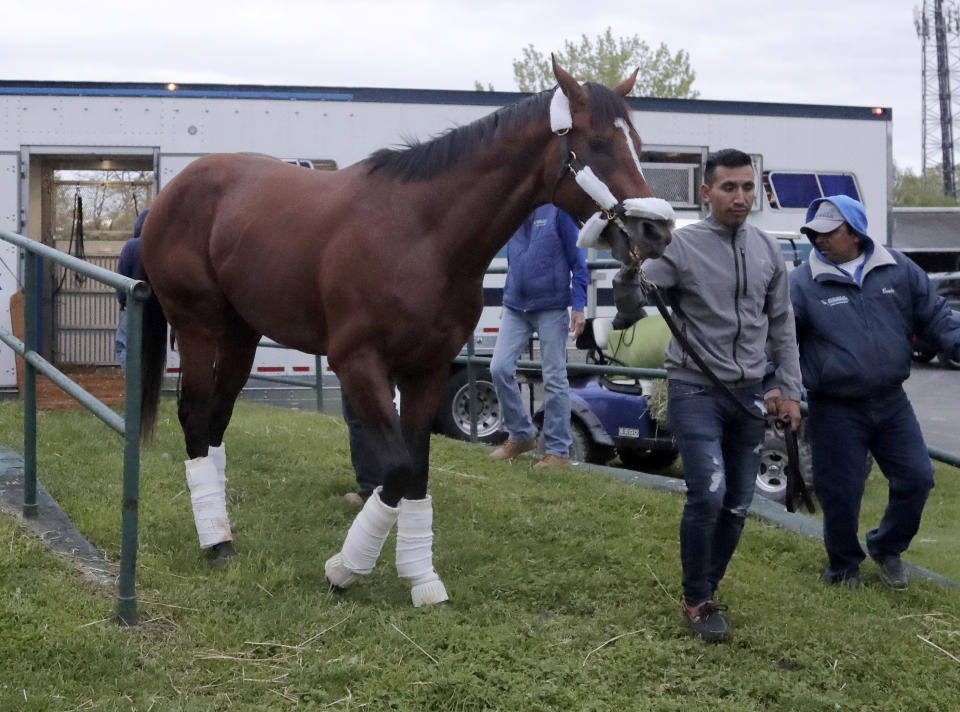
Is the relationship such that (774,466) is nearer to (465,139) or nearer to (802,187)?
(465,139)

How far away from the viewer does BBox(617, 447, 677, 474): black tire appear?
8.15 meters

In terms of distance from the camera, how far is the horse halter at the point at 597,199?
10.4 ft

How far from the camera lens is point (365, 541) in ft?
12.3

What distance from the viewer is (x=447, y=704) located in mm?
2941

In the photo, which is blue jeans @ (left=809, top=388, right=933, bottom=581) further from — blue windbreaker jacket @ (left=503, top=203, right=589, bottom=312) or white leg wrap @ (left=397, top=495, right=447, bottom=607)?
blue windbreaker jacket @ (left=503, top=203, right=589, bottom=312)

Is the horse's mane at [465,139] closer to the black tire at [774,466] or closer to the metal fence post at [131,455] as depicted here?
the metal fence post at [131,455]

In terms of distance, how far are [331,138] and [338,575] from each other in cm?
670

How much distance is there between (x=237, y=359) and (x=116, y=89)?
19.5ft

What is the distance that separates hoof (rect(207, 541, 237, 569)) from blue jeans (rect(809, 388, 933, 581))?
2.50 m

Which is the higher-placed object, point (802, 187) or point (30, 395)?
point (802, 187)

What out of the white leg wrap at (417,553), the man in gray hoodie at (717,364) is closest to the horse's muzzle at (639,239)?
the man in gray hoodie at (717,364)

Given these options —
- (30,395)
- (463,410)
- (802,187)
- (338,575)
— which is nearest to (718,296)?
(338,575)

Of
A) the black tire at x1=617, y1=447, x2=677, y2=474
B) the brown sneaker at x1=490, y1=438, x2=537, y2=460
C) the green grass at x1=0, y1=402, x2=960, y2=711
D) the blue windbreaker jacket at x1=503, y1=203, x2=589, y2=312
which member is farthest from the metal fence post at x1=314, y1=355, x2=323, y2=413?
the green grass at x1=0, y1=402, x2=960, y2=711

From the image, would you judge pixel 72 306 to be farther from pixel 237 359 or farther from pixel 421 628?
pixel 421 628
